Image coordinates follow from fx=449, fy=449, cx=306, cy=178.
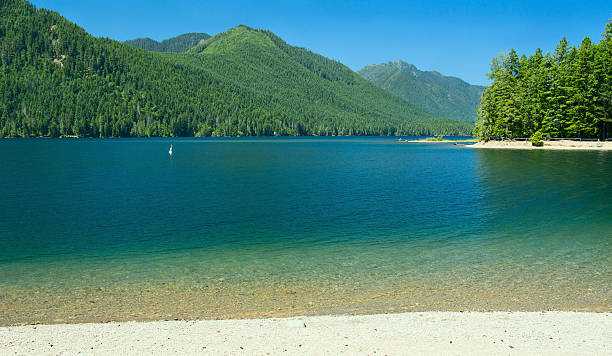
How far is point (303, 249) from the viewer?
810 inches

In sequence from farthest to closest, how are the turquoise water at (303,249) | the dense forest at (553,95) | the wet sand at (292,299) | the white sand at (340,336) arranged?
1. the dense forest at (553,95)
2. the turquoise water at (303,249)
3. the wet sand at (292,299)
4. the white sand at (340,336)

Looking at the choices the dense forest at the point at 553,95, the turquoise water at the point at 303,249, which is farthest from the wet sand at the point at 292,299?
the dense forest at the point at 553,95

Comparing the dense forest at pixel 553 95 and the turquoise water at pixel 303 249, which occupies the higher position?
the dense forest at pixel 553 95

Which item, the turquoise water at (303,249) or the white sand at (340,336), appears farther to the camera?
the turquoise water at (303,249)

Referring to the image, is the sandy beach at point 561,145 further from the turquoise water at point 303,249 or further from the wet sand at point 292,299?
the wet sand at point 292,299

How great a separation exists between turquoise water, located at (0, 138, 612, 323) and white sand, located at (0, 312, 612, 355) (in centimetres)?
160

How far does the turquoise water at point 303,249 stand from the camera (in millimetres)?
14125

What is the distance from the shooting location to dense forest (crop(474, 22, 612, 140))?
326ft

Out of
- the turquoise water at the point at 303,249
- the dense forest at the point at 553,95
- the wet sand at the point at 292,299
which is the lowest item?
the wet sand at the point at 292,299

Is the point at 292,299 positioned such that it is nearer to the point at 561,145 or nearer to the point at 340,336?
the point at 340,336

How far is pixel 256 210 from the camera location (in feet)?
102

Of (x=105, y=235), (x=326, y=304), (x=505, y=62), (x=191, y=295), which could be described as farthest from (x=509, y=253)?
(x=505, y=62)

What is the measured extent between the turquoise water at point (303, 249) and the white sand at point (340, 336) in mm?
1602

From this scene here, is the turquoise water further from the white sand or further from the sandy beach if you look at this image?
the sandy beach
